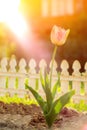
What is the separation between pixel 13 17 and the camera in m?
13.3

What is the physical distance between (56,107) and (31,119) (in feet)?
1.58

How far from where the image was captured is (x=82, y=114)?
6.30 metres

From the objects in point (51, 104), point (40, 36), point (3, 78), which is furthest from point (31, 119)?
point (40, 36)

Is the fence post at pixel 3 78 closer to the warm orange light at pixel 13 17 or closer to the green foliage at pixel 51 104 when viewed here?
the green foliage at pixel 51 104

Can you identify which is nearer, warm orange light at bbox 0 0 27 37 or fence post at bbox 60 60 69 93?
fence post at bbox 60 60 69 93

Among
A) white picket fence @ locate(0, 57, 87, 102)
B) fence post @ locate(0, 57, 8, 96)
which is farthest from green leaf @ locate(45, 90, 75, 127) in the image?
fence post @ locate(0, 57, 8, 96)

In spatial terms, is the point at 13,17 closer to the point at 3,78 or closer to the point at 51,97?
the point at 3,78

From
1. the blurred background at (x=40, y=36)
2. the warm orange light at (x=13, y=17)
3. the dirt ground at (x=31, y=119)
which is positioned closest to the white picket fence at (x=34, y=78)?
the dirt ground at (x=31, y=119)

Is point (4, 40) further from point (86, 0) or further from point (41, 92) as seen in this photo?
point (41, 92)

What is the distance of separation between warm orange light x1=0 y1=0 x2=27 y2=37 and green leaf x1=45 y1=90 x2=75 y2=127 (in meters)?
7.54

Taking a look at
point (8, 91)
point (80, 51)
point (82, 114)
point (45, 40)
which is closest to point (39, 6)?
point (45, 40)

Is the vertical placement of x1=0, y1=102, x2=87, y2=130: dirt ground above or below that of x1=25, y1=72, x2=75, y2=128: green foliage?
below

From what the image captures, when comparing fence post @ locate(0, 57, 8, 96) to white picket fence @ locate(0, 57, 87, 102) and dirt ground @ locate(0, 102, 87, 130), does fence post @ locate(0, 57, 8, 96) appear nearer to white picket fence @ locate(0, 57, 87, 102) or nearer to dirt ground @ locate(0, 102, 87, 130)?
white picket fence @ locate(0, 57, 87, 102)

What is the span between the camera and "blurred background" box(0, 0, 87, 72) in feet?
38.4
